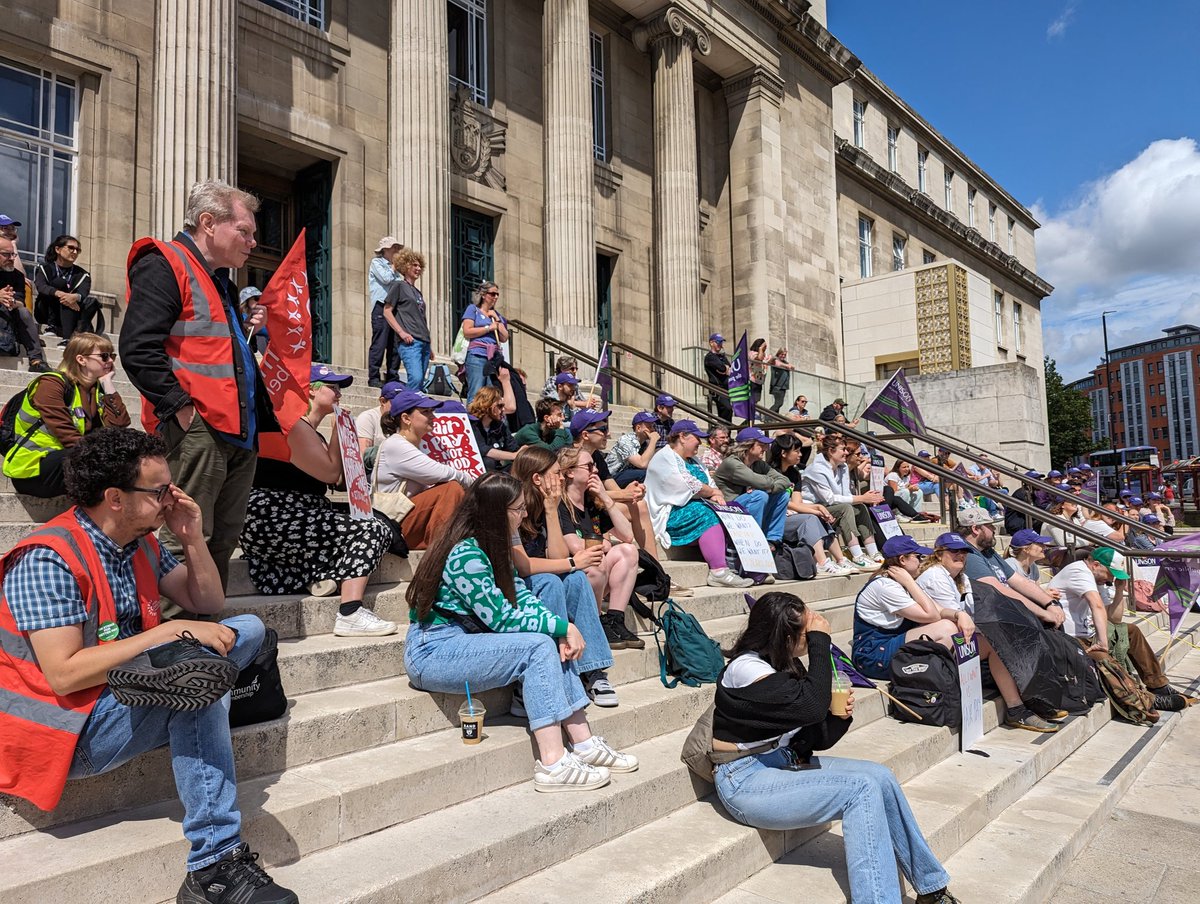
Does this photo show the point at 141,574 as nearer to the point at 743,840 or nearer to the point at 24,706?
the point at 24,706

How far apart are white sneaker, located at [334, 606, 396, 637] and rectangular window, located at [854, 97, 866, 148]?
27.2m

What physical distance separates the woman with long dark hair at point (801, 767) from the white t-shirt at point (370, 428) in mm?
3498

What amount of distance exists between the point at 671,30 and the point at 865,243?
40.3 feet

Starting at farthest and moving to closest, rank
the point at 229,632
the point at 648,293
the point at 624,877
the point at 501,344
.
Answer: the point at 648,293, the point at 501,344, the point at 624,877, the point at 229,632

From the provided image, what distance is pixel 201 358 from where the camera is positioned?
3.63 metres

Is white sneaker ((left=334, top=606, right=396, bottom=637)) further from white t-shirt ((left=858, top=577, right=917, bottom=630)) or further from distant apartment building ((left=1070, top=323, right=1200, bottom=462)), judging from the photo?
distant apartment building ((left=1070, top=323, right=1200, bottom=462))

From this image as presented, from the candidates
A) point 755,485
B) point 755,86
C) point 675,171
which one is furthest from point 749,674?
point 755,86

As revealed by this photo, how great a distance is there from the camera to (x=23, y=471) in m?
4.29

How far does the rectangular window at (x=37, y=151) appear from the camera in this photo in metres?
9.23

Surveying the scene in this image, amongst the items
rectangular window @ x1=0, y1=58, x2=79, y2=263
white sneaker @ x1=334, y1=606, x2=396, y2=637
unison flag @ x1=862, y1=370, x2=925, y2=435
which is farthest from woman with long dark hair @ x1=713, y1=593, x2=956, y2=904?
rectangular window @ x1=0, y1=58, x2=79, y2=263

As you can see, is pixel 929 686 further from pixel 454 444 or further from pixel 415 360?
pixel 415 360

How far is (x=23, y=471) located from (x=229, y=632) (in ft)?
7.32

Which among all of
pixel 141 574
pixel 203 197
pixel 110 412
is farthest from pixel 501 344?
pixel 141 574

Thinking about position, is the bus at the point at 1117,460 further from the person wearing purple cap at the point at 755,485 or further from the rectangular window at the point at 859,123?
the person wearing purple cap at the point at 755,485
